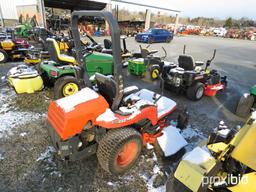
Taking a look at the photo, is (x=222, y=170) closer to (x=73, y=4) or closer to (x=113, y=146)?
(x=113, y=146)

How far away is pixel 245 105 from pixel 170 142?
6.95ft

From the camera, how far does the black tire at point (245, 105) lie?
3699mm

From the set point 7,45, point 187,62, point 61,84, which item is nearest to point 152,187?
point 61,84

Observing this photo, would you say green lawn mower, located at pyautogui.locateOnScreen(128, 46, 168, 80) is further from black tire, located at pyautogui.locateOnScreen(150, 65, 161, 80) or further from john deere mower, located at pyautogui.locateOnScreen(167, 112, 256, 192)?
john deere mower, located at pyautogui.locateOnScreen(167, 112, 256, 192)

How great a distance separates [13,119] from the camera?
3416mm

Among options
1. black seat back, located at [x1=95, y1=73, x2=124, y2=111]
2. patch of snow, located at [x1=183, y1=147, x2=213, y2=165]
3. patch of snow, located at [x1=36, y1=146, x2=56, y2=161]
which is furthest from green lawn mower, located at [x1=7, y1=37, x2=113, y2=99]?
patch of snow, located at [x1=183, y1=147, x2=213, y2=165]

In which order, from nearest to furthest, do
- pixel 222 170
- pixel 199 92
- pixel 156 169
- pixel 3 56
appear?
pixel 222 170 → pixel 156 169 → pixel 199 92 → pixel 3 56

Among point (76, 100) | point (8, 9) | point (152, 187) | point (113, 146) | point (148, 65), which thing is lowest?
point (152, 187)

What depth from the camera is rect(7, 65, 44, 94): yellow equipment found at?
13.4 ft

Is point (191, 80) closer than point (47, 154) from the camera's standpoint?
No

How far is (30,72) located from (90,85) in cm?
233

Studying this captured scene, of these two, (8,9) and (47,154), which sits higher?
(8,9)

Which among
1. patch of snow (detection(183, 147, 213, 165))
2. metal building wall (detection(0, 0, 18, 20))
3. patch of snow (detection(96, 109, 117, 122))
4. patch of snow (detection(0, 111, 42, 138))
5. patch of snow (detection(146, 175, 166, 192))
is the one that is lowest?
patch of snow (detection(146, 175, 166, 192))

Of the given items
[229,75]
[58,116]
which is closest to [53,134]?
[58,116]
